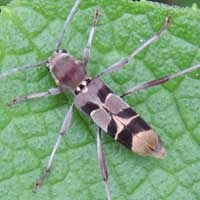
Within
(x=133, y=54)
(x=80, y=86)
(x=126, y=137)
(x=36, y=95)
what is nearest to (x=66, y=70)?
(x=80, y=86)

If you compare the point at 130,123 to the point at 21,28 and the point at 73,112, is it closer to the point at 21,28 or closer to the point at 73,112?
the point at 73,112

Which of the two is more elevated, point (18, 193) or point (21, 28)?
point (21, 28)

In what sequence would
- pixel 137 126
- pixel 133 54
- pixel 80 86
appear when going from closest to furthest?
pixel 137 126 → pixel 133 54 → pixel 80 86

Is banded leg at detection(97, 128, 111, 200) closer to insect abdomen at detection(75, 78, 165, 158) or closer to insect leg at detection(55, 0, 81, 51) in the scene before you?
insect abdomen at detection(75, 78, 165, 158)

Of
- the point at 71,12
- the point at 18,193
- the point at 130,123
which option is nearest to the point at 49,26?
the point at 71,12

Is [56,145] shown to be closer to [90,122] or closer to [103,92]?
[90,122]
